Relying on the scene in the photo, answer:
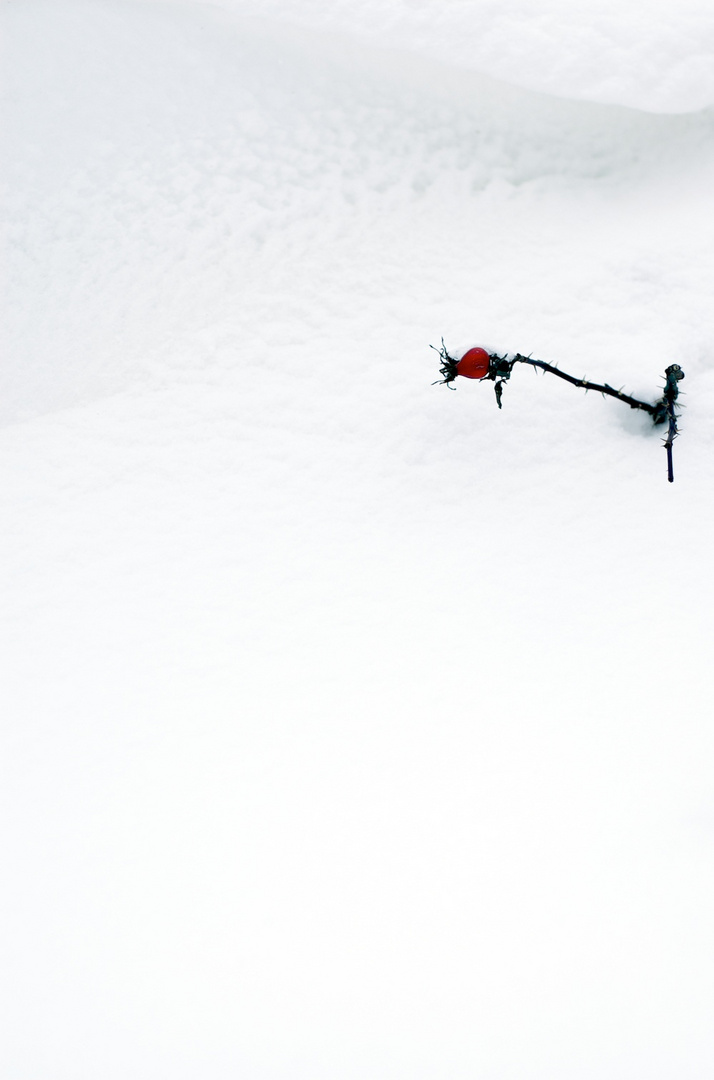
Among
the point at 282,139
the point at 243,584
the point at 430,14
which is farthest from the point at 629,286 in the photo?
the point at 243,584

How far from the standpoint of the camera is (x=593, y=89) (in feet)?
6.58

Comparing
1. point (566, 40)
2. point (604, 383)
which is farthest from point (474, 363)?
point (566, 40)

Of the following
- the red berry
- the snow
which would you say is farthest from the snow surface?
the red berry

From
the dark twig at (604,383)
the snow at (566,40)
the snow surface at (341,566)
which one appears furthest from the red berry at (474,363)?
the snow at (566,40)

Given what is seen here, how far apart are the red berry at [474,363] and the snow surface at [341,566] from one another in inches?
13.4

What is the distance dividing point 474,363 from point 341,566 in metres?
0.50

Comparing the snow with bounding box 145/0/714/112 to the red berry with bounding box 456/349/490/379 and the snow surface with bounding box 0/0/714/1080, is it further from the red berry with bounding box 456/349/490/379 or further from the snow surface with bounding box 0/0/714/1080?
the red berry with bounding box 456/349/490/379

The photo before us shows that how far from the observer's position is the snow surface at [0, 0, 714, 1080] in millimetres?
1286

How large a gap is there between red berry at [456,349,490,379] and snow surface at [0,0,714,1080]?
1.12ft

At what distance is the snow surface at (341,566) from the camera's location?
4.22 ft

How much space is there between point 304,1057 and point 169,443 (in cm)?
123

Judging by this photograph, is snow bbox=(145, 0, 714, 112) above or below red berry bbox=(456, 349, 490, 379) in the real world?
above

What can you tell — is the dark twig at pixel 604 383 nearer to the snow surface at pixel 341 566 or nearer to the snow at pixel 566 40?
the snow surface at pixel 341 566

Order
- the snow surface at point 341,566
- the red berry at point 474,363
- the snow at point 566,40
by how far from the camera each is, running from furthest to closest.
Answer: the snow at point 566,40 < the red berry at point 474,363 < the snow surface at point 341,566
